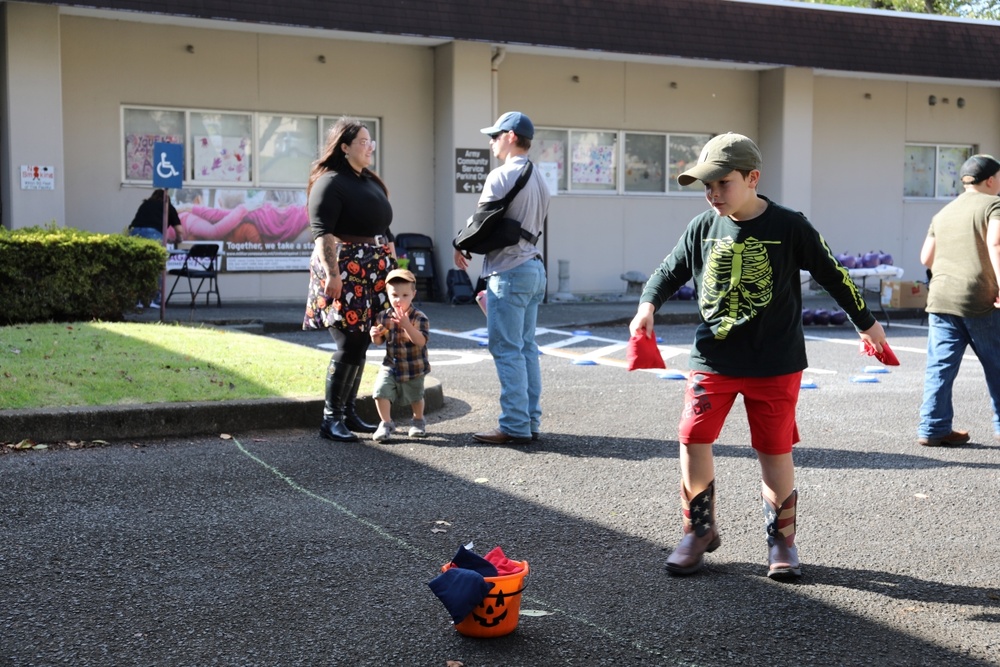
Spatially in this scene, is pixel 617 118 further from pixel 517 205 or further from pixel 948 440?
pixel 948 440

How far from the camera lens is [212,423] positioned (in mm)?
7898

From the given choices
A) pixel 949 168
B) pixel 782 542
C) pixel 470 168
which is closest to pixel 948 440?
pixel 782 542

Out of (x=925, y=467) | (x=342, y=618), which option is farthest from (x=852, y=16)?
(x=342, y=618)

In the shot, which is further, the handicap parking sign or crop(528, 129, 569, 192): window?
crop(528, 129, 569, 192): window

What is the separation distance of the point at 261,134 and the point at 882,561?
15.6m

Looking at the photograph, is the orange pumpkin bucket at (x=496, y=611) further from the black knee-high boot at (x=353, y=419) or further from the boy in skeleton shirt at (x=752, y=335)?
the black knee-high boot at (x=353, y=419)

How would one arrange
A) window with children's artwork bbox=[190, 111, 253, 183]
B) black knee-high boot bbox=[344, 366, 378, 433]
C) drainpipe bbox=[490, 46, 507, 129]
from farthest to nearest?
drainpipe bbox=[490, 46, 507, 129] < window with children's artwork bbox=[190, 111, 253, 183] < black knee-high boot bbox=[344, 366, 378, 433]

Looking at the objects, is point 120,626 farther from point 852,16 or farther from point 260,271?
point 852,16

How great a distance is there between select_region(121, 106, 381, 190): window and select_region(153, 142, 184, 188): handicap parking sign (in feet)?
10.8

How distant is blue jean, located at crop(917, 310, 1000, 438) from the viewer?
768 centimetres

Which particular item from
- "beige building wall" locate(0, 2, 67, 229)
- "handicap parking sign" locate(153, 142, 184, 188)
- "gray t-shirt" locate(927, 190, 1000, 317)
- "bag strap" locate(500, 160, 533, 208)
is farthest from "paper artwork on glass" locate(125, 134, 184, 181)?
Result: "gray t-shirt" locate(927, 190, 1000, 317)

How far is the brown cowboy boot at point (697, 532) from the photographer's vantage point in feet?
15.9

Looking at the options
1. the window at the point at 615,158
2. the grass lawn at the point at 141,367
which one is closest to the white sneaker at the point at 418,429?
the grass lawn at the point at 141,367

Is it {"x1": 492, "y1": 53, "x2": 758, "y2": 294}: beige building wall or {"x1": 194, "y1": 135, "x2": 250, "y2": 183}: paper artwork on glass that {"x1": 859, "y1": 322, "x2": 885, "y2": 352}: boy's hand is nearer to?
{"x1": 194, "y1": 135, "x2": 250, "y2": 183}: paper artwork on glass
